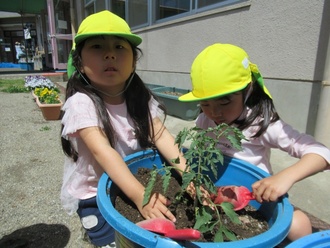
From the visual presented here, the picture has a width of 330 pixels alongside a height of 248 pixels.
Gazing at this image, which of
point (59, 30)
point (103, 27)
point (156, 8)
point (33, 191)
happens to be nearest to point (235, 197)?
point (103, 27)

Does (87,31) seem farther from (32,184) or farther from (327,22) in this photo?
(327,22)

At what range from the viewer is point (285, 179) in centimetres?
86

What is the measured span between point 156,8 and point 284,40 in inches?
115

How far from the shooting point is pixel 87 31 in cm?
109

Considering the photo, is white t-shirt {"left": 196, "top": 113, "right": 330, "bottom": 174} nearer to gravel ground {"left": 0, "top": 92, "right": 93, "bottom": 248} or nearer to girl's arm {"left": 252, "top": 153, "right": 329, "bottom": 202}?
girl's arm {"left": 252, "top": 153, "right": 329, "bottom": 202}

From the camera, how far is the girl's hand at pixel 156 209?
802 mm

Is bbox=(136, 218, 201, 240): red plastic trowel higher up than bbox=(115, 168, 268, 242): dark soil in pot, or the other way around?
bbox=(136, 218, 201, 240): red plastic trowel

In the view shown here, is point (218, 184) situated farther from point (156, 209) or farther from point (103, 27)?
point (103, 27)

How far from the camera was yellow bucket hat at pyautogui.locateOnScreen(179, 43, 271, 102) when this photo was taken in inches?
42.0

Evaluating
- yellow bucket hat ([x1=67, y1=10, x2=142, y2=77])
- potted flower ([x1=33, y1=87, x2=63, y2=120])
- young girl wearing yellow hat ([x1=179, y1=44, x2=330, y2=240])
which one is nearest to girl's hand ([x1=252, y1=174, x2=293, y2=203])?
young girl wearing yellow hat ([x1=179, y1=44, x2=330, y2=240])

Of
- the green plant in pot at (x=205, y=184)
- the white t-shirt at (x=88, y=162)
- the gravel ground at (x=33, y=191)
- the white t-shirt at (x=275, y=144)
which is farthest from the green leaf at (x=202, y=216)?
the gravel ground at (x=33, y=191)

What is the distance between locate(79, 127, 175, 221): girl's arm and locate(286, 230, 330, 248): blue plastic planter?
0.34m


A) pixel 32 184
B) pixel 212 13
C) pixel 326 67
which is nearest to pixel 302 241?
pixel 326 67

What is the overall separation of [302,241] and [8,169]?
2.56 metres
